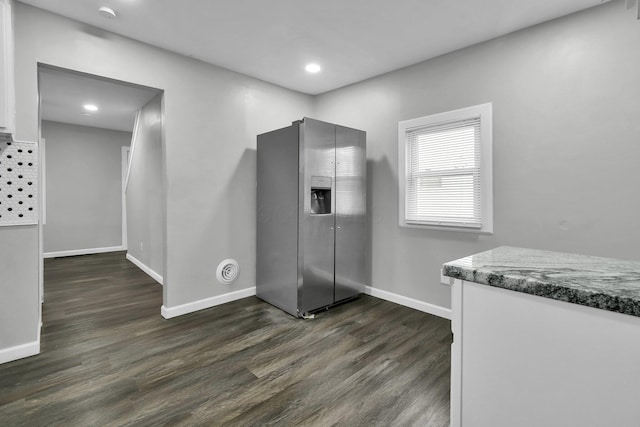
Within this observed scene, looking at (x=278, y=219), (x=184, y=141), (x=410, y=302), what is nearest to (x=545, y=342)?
(x=410, y=302)

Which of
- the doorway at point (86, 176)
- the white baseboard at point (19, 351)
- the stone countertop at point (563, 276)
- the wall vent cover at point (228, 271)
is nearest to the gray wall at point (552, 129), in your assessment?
the stone countertop at point (563, 276)

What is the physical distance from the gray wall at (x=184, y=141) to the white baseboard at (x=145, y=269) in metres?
1.25

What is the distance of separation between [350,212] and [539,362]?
2595mm

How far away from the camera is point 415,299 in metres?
3.25

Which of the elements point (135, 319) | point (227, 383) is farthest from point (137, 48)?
point (227, 383)

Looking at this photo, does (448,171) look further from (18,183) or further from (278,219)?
(18,183)

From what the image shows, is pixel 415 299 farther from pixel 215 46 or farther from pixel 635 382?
pixel 215 46

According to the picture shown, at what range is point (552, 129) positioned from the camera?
241cm

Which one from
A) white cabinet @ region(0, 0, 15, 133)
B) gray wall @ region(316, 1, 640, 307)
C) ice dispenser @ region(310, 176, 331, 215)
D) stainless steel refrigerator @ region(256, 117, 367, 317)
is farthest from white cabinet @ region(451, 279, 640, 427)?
white cabinet @ region(0, 0, 15, 133)

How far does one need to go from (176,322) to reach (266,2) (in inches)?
113

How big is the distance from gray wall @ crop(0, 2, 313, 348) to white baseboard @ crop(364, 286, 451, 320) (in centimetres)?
148

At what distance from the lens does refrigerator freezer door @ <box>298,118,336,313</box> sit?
297 centimetres

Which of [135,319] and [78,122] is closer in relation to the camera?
[135,319]

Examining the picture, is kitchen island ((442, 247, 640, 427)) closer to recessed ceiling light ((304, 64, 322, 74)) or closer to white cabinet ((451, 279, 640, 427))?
white cabinet ((451, 279, 640, 427))
